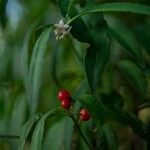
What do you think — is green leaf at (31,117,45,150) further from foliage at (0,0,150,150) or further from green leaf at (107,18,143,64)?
green leaf at (107,18,143,64)

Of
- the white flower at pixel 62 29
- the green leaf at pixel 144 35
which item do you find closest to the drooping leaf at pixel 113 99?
the green leaf at pixel 144 35

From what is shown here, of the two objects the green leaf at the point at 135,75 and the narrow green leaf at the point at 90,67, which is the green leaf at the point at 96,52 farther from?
the green leaf at the point at 135,75

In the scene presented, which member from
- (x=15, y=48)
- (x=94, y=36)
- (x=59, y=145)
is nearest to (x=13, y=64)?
(x=15, y=48)

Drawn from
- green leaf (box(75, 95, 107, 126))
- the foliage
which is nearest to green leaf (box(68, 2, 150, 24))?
the foliage

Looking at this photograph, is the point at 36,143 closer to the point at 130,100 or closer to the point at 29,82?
the point at 29,82

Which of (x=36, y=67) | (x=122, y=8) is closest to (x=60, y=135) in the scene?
(x=36, y=67)

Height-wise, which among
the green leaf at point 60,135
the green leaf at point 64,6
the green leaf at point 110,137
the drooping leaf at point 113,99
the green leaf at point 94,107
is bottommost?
the green leaf at point 110,137

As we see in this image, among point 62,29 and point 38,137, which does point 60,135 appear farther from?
point 62,29
